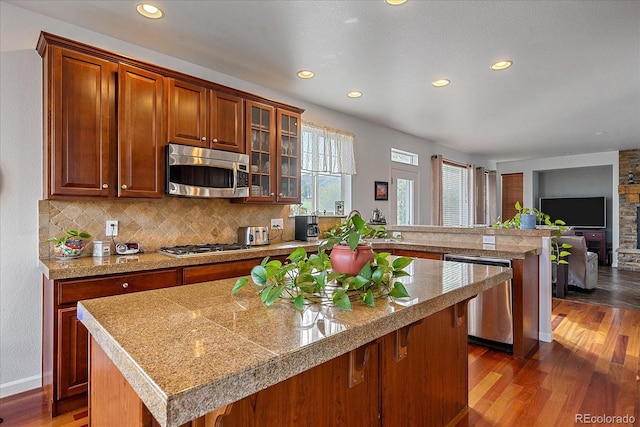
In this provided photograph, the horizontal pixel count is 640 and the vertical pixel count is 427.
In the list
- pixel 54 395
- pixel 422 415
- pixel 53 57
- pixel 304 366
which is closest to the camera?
pixel 304 366

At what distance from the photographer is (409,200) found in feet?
20.3

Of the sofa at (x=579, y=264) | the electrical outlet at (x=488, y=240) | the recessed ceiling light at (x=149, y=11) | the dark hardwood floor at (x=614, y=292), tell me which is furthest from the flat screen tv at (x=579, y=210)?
the recessed ceiling light at (x=149, y=11)

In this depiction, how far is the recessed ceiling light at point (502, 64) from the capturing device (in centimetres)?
317

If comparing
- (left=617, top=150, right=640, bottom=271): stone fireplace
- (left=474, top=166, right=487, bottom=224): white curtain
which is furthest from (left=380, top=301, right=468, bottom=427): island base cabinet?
(left=617, top=150, right=640, bottom=271): stone fireplace

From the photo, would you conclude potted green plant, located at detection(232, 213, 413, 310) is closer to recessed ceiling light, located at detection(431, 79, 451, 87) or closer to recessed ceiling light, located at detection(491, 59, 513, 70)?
recessed ceiling light, located at detection(491, 59, 513, 70)

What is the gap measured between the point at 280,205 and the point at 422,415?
8.63ft

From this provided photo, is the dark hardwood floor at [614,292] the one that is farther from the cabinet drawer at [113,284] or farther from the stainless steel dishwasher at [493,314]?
the cabinet drawer at [113,284]

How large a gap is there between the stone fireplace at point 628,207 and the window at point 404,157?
489 cm

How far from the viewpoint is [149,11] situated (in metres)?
2.39

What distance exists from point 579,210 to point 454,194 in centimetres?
331

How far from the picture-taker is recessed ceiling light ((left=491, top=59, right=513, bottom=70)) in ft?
10.4

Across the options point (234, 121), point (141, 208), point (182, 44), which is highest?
point (182, 44)

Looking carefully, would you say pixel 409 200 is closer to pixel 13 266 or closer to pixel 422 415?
pixel 422 415

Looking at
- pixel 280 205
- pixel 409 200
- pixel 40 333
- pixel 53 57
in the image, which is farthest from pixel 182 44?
pixel 409 200
